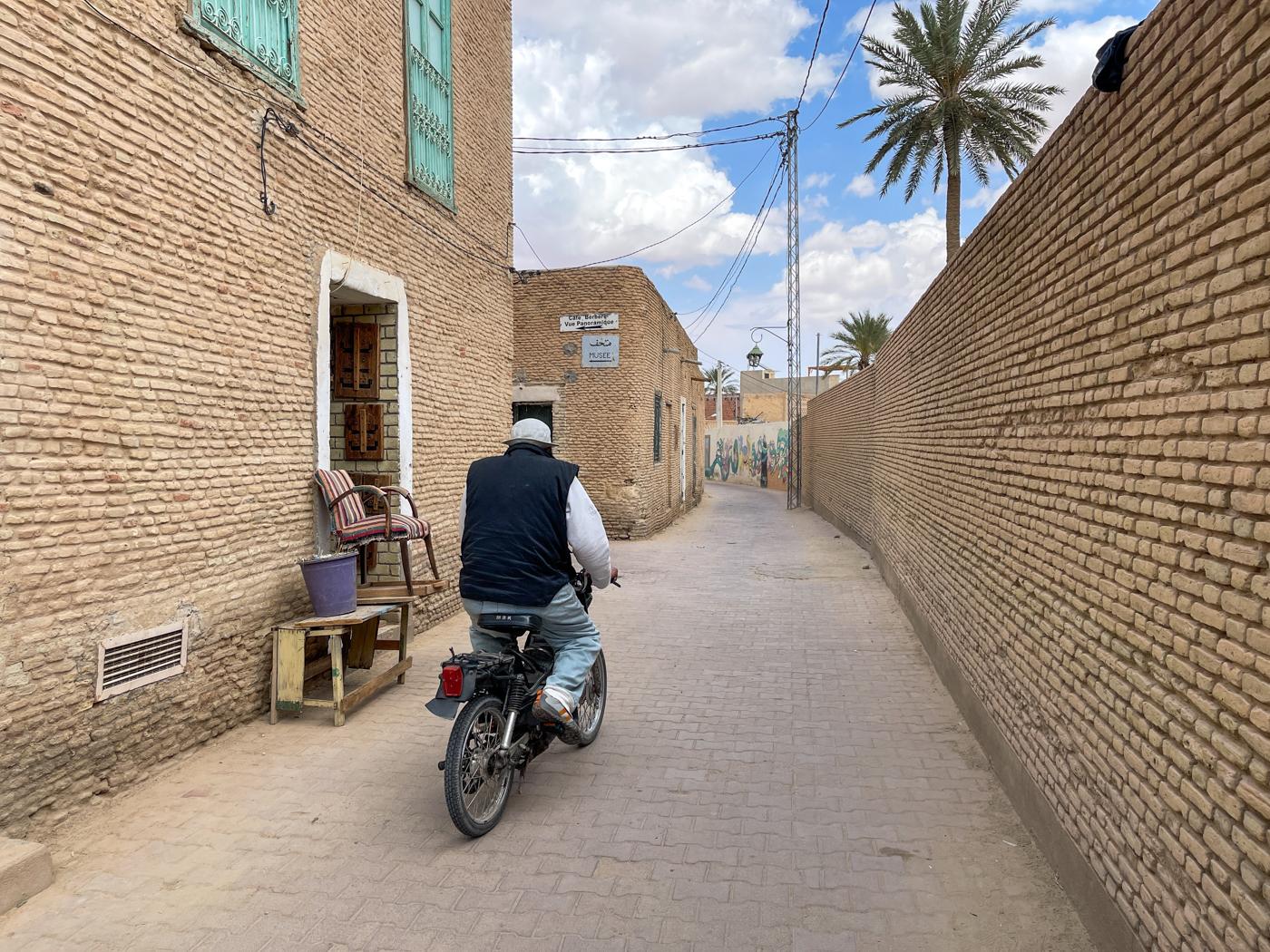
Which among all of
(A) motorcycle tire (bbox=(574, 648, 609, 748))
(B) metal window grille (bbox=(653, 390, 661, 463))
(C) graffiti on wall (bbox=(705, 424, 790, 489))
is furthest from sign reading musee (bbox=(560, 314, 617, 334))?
(C) graffiti on wall (bbox=(705, 424, 790, 489))

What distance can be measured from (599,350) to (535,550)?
11.6 meters

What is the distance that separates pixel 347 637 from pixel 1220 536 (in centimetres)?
563

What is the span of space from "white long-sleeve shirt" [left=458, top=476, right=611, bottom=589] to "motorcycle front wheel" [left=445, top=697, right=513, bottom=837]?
2.85ft

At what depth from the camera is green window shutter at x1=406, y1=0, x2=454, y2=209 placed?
725cm

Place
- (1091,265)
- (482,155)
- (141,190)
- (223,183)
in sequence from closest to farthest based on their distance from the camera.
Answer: (1091,265), (141,190), (223,183), (482,155)

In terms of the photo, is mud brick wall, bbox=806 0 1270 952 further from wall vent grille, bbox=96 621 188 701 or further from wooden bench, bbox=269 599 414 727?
wall vent grille, bbox=96 621 188 701

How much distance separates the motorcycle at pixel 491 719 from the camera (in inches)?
136

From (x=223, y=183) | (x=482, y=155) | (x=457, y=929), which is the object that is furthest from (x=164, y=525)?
(x=482, y=155)

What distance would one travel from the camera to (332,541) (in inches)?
234

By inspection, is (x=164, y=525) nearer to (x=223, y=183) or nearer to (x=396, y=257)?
(x=223, y=183)

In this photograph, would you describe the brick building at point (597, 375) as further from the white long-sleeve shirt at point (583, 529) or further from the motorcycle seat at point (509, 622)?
the motorcycle seat at point (509, 622)

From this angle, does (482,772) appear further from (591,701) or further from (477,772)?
(591,701)

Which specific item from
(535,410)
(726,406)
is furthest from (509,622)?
(726,406)

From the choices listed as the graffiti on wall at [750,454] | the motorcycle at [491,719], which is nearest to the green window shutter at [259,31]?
the motorcycle at [491,719]
